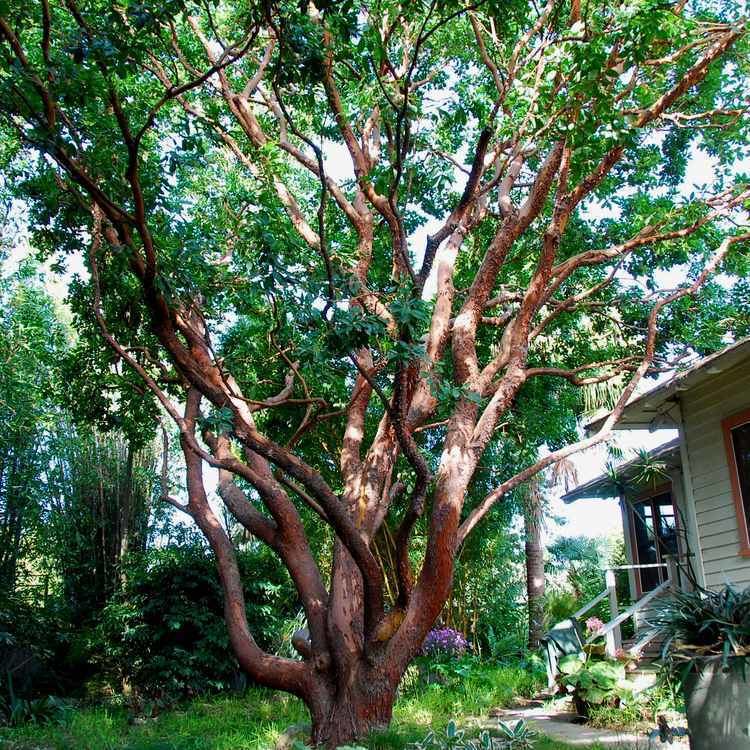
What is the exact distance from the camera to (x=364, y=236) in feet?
27.9

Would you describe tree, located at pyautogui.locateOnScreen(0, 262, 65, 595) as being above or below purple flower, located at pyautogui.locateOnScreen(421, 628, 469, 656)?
above

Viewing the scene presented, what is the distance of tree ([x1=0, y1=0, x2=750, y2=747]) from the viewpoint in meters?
5.52

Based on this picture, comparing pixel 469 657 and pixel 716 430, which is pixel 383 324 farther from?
pixel 469 657

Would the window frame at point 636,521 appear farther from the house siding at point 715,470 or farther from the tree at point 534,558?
the house siding at point 715,470

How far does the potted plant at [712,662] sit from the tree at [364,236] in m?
1.89

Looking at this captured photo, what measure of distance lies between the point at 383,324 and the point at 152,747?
14.4 ft

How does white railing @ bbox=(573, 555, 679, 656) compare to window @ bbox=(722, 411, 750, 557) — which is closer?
window @ bbox=(722, 411, 750, 557)

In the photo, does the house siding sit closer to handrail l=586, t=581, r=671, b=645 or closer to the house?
the house

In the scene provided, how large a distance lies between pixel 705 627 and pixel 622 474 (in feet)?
25.5

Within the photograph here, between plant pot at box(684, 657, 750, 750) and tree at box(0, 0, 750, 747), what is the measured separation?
6.86 feet

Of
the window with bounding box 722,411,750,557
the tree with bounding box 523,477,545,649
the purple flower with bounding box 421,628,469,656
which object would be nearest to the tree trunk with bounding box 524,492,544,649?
the tree with bounding box 523,477,545,649

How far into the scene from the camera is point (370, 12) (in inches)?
282

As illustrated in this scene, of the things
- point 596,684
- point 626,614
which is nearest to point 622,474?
point 626,614

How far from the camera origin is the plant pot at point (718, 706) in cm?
449
